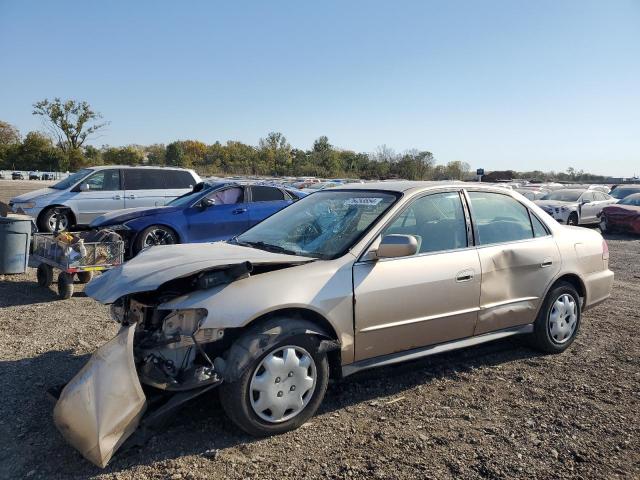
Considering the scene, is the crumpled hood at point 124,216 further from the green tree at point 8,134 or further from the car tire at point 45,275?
the green tree at point 8,134

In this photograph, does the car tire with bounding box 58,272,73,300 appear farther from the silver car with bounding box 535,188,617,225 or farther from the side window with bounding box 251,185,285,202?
the silver car with bounding box 535,188,617,225

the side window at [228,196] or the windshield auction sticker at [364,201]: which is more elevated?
the side window at [228,196]

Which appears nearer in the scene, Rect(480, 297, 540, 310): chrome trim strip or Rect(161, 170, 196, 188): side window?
Rect(480, 297, 540, 310): chrome trim strip

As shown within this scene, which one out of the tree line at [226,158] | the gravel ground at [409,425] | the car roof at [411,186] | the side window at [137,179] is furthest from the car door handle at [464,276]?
the tree line at [226,158]

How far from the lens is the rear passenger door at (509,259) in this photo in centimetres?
438

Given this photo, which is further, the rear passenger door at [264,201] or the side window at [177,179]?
the side window at [177,179]

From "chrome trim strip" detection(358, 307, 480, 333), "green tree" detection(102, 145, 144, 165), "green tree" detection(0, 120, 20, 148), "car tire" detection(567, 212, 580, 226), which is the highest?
"green tree" detection(0, 120, 20, 148)

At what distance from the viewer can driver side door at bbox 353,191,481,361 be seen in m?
3.71

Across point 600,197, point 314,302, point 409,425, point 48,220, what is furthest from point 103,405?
point 600,197

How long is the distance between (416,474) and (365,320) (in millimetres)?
1076

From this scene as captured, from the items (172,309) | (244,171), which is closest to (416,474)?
(172,309)

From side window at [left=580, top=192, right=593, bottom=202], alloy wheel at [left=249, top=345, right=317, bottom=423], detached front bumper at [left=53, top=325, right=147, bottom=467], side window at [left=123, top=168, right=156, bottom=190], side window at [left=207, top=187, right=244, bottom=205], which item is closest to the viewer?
detached front bumper at [left=53, top=325, right=147, bottom=467]

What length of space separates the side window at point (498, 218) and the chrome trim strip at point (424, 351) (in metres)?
0.81

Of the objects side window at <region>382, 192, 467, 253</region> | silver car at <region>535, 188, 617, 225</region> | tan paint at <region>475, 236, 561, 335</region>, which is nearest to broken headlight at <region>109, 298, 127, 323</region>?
side window at <region>382, 192, 467, 253</region>
